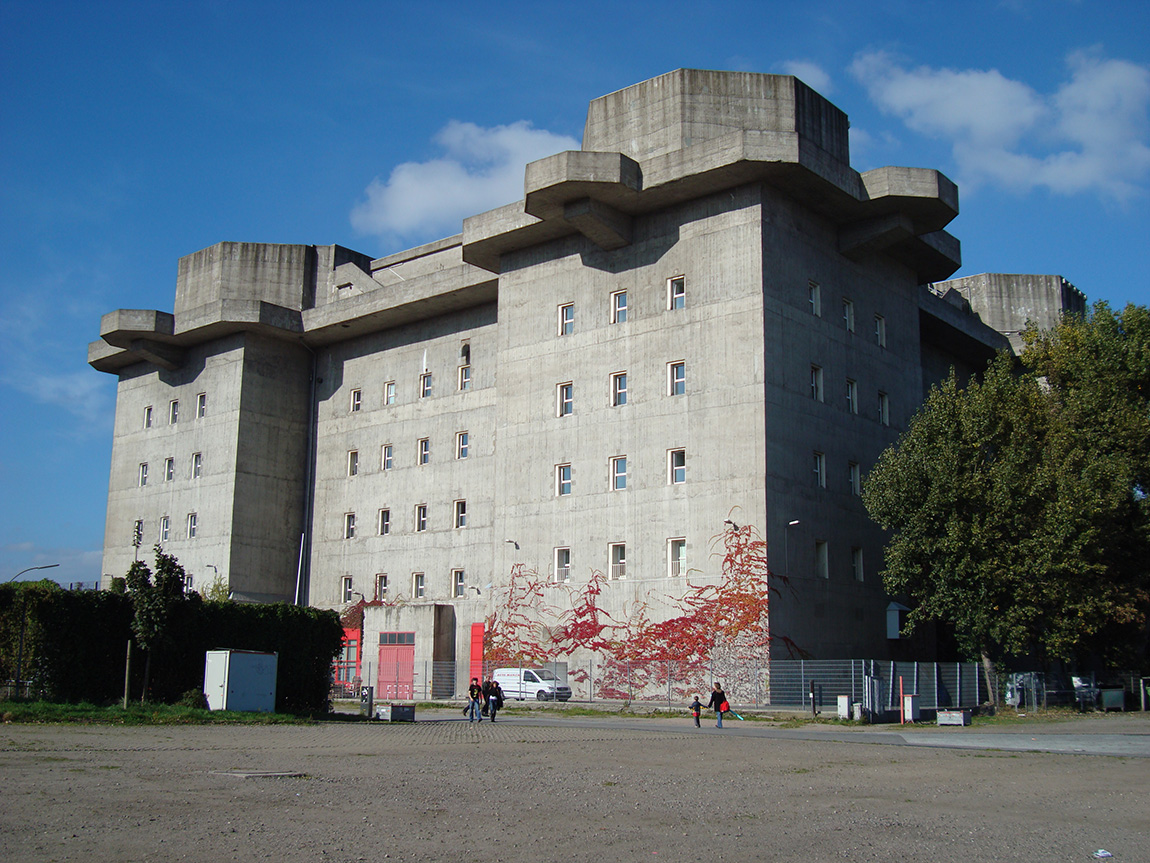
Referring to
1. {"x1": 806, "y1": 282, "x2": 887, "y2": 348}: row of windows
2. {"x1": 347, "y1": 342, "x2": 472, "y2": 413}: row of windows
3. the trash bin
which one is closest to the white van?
{"x1": 347, "y1": 342, "x2": 472, "y2": 413}: row of windows

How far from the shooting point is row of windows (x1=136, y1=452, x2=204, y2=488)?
57.8 meters

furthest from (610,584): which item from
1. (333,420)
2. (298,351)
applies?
(298,351)

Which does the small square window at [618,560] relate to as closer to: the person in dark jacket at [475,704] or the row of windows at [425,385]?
the person in dark jacket at [475,704]

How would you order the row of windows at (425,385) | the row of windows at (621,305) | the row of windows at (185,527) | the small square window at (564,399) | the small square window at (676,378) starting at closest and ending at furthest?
the small square window at (676,378) < the row of windows at (621,305) < the small square window at (564,399) < the row of windows at (425,385) < the row of windows at (185,527)

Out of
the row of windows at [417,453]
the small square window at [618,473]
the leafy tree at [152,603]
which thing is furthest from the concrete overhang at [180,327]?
the leafy tree at [152,603]

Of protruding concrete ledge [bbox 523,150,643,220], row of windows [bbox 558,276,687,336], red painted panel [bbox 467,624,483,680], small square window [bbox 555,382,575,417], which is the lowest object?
red painted panel [bbox 467,624,483,680]

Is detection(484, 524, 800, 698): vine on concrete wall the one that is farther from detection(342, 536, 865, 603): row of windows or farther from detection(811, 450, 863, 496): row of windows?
detection(811, 450, 863, 496): row of windows

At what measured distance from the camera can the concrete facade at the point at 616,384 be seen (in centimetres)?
3978

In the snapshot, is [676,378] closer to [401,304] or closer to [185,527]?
[401,304]

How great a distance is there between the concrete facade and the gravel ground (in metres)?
18.9

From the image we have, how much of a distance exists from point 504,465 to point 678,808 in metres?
33.0

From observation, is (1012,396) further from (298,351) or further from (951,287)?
(298,351)

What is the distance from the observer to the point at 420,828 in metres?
11.0

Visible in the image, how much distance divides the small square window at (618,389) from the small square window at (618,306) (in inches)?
87.5
